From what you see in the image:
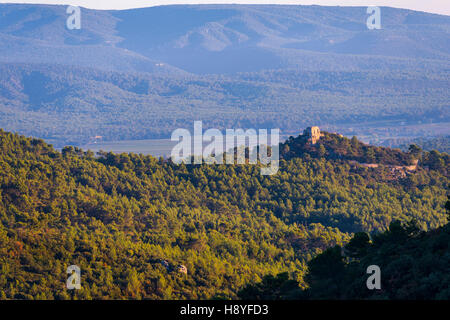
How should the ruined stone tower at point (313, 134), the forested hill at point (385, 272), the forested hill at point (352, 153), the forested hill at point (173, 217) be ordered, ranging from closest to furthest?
the forested hill at point (385, 272), the forested hill at point (173, 217), the forested hill at point (352, 153), the ruined stone tower at point (313, 134)

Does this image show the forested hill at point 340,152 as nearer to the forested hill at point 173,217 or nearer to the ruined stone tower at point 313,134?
the ruined stone tower at point 313,134

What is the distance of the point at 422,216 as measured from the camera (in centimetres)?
4150

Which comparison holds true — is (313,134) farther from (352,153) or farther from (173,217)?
(173,217)

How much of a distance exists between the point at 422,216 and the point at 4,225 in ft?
Answer: 81.1

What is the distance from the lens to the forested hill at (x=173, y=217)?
25953mm

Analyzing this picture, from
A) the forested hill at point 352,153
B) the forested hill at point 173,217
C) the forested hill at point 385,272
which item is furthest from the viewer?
the forested hill at point 352,153

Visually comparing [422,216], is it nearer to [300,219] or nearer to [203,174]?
[300,219]

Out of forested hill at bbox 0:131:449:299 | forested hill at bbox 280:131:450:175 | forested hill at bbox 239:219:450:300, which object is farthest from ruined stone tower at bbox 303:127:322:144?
forested hill at bbox 239:219:450:300

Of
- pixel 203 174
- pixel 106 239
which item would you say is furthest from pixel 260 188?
pixel 106 239

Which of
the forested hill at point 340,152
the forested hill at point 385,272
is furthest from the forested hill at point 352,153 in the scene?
the forested hill at point 385,272

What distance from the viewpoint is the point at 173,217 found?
38000mm

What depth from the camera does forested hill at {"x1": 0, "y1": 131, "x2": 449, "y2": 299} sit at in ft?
85.1

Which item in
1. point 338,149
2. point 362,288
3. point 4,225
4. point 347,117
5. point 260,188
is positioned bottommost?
point 362,288

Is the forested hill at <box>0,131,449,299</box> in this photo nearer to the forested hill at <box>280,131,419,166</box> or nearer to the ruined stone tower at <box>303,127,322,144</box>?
the forested hill at <box>280,131,419,166</box>
